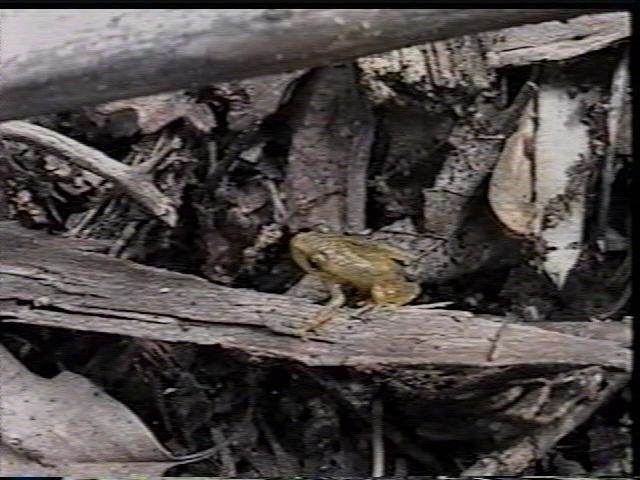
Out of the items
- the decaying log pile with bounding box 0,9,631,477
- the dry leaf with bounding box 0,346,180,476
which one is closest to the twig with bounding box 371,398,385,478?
the decaying log pile with bounding box 0,9,631,477

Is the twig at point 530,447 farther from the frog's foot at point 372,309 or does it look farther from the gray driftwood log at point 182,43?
the gray driftwood log at point 182,43

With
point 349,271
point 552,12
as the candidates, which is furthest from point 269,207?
point 552,12

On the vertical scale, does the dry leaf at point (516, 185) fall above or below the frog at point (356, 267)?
above

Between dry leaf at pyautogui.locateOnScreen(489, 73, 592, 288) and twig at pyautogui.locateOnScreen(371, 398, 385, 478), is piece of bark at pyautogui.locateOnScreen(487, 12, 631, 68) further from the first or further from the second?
twig at pyautogui.locateOnScreen(371, 398, 385, 478)

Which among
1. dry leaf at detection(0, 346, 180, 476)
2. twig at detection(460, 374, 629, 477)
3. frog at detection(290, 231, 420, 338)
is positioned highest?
frog at detection(290, 231, 420, 338)

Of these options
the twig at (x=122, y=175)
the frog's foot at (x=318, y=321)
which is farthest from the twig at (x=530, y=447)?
the twig at (x=122, y=175)

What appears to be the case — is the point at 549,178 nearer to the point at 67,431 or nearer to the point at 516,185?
the point at 516,185

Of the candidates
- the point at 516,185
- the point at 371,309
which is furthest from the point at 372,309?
the point at 516,185
